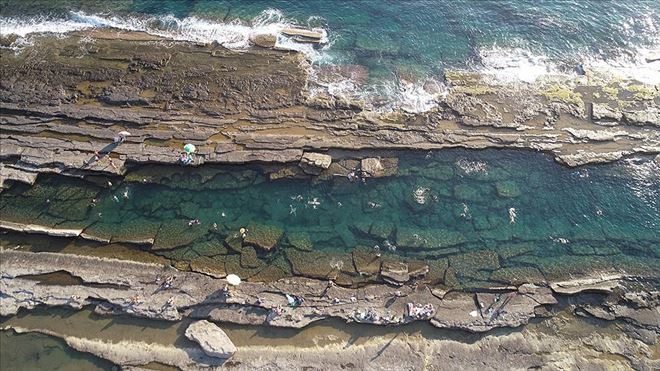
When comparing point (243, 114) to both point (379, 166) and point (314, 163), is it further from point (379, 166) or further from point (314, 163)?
point (379, 166)

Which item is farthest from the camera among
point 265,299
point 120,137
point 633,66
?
point 633,66

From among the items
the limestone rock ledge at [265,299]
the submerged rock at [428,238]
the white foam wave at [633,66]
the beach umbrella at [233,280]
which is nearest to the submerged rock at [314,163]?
the submerged rock at [428,238]

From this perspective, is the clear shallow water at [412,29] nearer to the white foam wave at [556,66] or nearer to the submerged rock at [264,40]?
the white foam wave at [556,66]

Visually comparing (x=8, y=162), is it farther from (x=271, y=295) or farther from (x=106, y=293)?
(x=271, y=295)

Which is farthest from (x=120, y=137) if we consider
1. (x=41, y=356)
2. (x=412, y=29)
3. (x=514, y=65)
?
(x=514, y=65)

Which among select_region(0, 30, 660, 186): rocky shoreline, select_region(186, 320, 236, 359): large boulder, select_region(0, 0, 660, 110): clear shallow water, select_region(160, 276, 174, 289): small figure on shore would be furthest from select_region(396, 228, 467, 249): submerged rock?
select_region(160, 276, 174, 289): small figure on shore

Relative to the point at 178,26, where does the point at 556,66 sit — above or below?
below

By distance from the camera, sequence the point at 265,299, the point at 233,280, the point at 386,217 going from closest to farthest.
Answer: the point at 233,280 < the point at 265,299 < the point at 386,217

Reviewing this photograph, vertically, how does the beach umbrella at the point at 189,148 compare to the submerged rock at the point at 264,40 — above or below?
below

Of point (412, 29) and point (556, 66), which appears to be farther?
point (412, 29)
